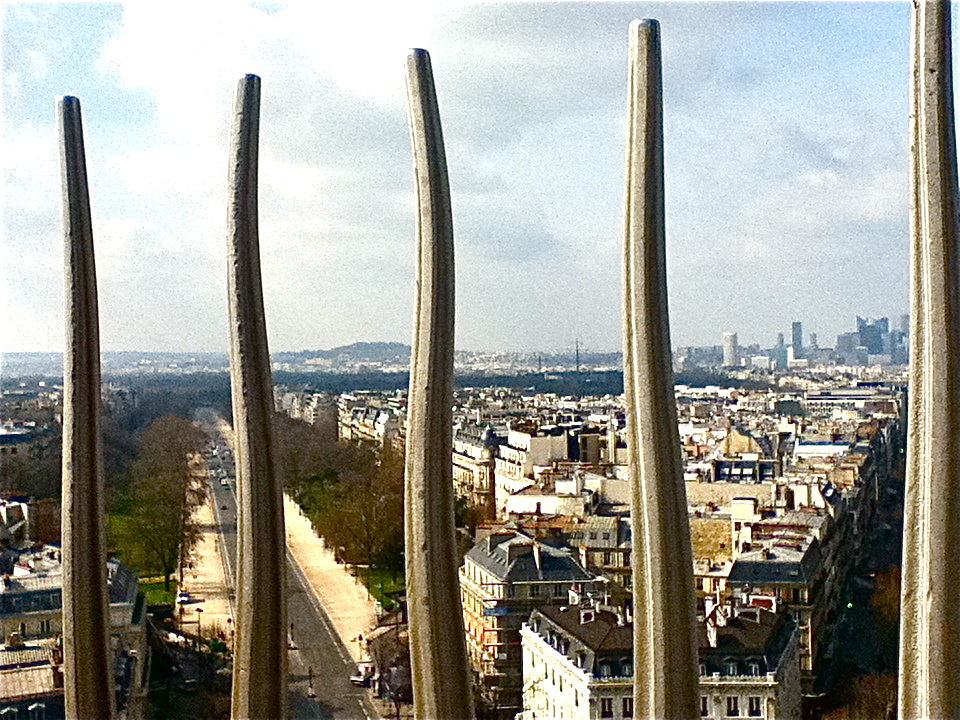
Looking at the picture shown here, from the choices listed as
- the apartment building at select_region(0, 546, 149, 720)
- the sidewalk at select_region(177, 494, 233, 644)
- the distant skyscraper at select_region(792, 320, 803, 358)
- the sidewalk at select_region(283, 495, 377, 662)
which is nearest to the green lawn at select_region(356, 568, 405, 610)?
the sidewalk at select_region(283, 495, 377, 662)

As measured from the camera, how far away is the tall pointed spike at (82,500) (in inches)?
41.3

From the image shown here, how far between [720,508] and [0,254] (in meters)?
1.06

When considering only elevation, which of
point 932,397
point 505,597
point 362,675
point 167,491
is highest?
point 932,397

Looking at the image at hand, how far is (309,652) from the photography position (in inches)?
49.0

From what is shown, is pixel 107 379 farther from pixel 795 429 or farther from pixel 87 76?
pixel 795 429

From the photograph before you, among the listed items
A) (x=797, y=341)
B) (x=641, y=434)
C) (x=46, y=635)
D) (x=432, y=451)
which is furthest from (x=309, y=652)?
(x=797, y=341)

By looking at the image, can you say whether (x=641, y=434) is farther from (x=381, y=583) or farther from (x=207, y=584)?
(x=207, y=584)

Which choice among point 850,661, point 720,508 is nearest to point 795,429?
point 720,508

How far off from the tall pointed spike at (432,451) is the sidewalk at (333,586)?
0.30 metres

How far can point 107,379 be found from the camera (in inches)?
48.9

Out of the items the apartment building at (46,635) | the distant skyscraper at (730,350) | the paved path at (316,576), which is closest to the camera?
the apartment building at (46,635)

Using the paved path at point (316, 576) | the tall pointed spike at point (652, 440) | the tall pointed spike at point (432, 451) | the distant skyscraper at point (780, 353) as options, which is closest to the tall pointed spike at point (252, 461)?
the tall pointed spike at point (432, 451)

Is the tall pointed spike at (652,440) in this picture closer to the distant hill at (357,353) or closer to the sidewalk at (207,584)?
the distant hill at (357,353)

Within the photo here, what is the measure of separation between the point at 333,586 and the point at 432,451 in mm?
414
